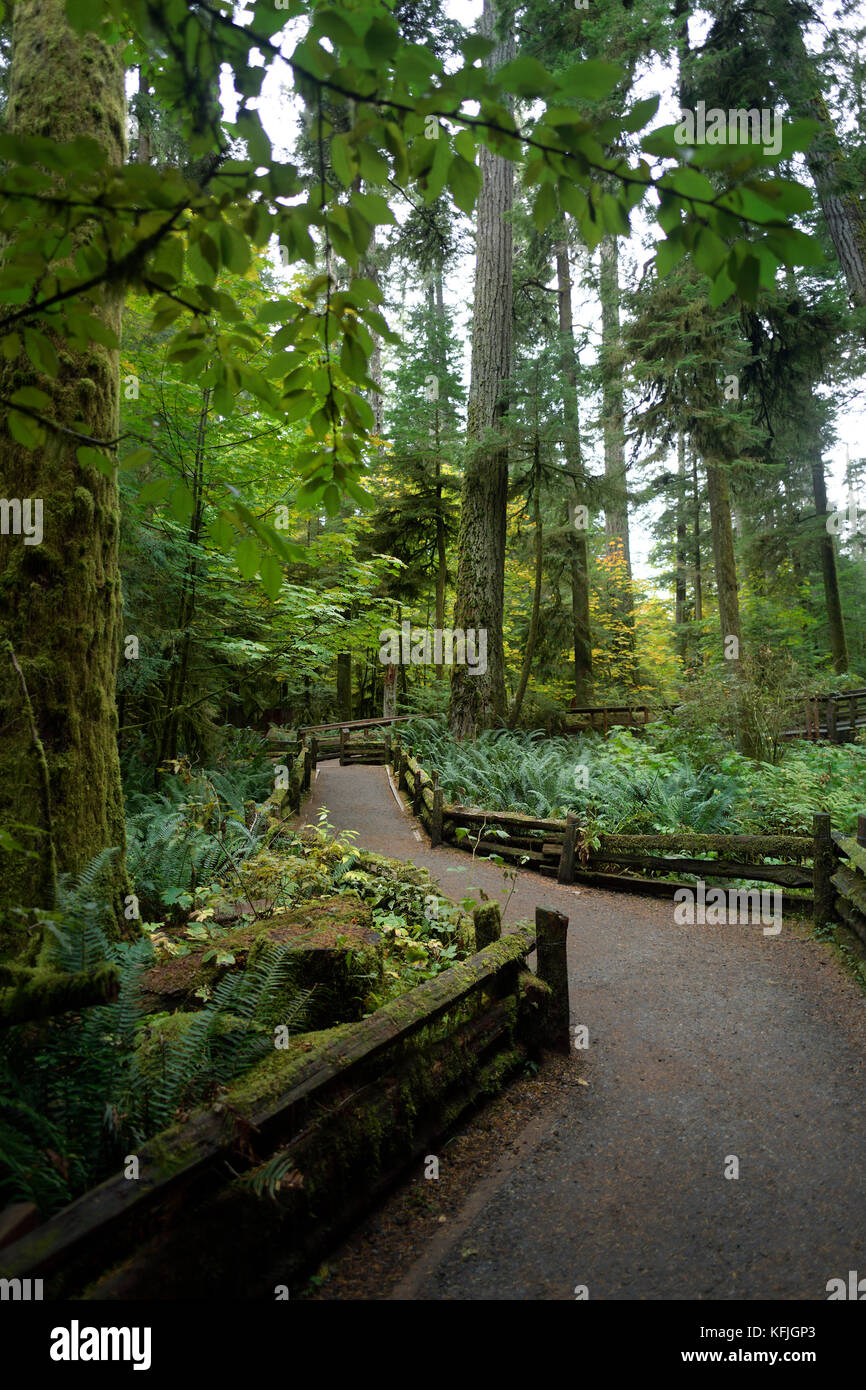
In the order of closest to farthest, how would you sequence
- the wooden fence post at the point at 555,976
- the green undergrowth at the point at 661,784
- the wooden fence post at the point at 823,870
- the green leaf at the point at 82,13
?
the green leaf at the point at 82,13, the wooden fence post at the point at 555,976, the wooden fence post at the point at 823,870, the green undergrowth at the point at 661,784

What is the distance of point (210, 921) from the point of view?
17.4 feet

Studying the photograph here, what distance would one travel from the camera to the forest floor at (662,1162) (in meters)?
2.76

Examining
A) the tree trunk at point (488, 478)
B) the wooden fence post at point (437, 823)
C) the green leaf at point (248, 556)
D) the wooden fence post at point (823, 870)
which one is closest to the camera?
the green leaf at point (248, 556)

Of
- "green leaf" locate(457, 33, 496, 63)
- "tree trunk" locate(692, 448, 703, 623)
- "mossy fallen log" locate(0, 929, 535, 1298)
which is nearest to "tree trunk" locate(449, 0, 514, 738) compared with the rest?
"mossy fallen log" locate(0, 929, 535, 1298)

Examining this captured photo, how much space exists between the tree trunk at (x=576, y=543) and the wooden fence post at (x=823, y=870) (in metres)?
10.9

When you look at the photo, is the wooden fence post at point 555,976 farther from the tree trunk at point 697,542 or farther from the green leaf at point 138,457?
the tree trunk at point 697,542

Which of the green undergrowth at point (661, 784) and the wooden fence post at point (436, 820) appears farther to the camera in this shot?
Result: the wooden fence post at point (436, 820)

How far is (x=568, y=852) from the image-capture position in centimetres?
852

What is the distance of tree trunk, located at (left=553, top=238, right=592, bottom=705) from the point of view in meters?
15.9

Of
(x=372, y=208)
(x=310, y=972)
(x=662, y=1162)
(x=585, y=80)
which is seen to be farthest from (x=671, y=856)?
(x=585, y=80)

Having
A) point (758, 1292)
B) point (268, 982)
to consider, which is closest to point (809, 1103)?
point (758, 1292)

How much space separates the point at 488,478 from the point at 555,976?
1231 centimetres

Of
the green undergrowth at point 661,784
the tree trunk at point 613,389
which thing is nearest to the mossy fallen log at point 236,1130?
the green undergrowth at point 661,784
